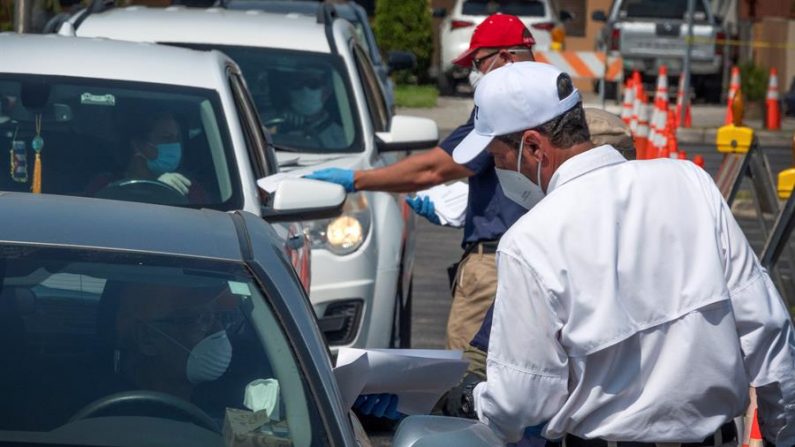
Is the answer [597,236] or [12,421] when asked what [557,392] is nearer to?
[597,236]

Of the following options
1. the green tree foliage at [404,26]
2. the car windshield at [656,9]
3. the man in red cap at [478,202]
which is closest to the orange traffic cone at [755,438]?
the man in red cap at [478,202]

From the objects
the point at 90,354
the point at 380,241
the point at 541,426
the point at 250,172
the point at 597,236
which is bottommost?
the point at 380,241

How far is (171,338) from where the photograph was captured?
3684 millimetres

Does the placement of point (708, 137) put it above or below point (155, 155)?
below

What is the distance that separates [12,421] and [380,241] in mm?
4325

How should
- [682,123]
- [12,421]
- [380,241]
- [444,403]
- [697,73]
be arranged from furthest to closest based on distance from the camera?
[697,73] < [682,123] < [380,241] < [444,403] < [12,421]

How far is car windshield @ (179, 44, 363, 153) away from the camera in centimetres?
862

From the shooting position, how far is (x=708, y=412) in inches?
139

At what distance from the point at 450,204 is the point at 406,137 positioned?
2.53 metres

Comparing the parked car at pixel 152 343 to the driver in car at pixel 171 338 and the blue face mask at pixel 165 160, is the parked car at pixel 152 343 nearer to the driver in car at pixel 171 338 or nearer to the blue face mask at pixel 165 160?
the driver in car at pixel 171 338

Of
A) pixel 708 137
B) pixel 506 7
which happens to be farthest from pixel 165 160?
pixel 506 7

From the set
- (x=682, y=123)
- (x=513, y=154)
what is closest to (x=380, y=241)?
(x=513, y=154)

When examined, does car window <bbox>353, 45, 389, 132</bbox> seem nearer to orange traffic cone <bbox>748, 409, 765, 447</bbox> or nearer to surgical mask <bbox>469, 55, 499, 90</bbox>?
surgical mask <bbox>469, 55, 499, 90</bbox>

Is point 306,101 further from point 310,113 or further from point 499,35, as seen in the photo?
point 499,35
